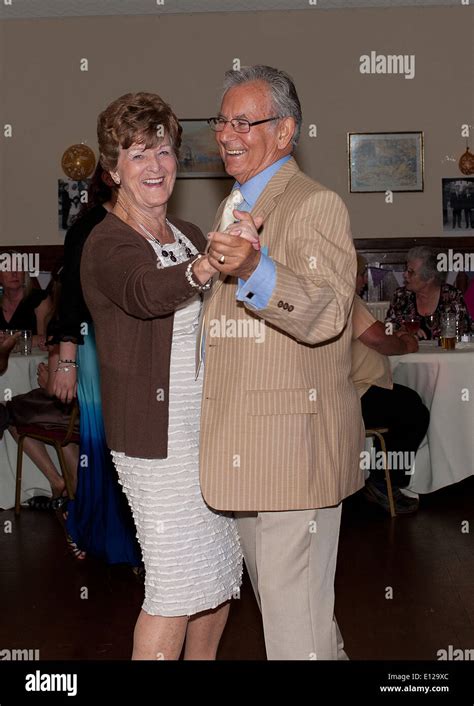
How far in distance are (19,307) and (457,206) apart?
4.57m

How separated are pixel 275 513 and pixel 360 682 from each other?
2.60 feet

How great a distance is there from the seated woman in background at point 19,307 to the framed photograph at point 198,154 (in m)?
2.93

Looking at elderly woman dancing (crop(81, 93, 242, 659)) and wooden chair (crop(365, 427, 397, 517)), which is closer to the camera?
elderly woman dancing (crop(81, 93, 242, 659))

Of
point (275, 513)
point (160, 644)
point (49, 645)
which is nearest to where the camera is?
point (275, 513)

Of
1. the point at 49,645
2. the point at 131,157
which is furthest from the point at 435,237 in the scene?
the point at 131,157

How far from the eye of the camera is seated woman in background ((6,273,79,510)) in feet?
17.3

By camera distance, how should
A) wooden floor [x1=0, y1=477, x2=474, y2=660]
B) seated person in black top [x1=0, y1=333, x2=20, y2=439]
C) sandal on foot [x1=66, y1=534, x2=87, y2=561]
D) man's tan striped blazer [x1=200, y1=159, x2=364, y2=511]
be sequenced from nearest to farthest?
man's tan striped blazer [x1=200, y1=159, x2=364, y2=511]
wooden floor [x1=0, y1=477, x2=474, y2=660]
sandal on foot [x1=66, y1=534, x2=87, y2=561]
seated person in black top [x1=0, y1=333, x2=20, y2=439]

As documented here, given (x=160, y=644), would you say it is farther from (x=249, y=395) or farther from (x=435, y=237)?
(x=435, y=237)

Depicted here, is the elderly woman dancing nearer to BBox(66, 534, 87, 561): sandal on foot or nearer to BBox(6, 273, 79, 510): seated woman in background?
BBox(66, 534, 87, 561): sandal on foot

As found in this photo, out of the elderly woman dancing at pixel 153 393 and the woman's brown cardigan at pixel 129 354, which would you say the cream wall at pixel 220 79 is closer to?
the elderly woman dancing at pixel 153 393

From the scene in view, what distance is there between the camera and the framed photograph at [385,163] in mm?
9219

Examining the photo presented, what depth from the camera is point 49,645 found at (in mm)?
3379

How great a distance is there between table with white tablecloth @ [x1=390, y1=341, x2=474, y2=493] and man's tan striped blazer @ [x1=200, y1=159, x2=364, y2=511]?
3338 mm

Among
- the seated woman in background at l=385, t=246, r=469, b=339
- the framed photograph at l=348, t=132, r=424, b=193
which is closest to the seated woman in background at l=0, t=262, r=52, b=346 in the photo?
the seated woman in background at l=385, t=246, r=469, b=339
